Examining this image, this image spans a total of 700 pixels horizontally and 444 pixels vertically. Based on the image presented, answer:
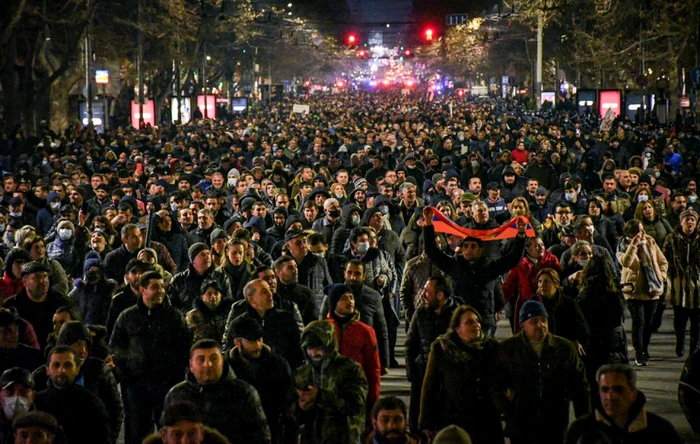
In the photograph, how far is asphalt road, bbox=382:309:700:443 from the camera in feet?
32.9

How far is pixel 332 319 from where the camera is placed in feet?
28.0

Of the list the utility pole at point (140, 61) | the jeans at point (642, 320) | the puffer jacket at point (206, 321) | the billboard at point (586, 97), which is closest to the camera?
the puffer jacket at point (206, 321)

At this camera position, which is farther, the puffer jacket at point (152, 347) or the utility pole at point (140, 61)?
the utility pole at point (140, 61)

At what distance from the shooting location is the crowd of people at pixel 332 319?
22.5 ft

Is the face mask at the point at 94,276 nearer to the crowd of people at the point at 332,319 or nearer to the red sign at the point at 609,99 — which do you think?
the crowd of people at the point at 332,319

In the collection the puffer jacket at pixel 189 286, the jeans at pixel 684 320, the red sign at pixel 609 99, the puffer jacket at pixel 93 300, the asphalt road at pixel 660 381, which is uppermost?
the red sign at pixel 609 99

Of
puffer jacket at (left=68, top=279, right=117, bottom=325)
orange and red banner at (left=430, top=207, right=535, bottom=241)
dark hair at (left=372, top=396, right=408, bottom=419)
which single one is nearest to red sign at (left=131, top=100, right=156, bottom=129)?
orange and red banner at (left=430, top=207, right=535, bottom=241)

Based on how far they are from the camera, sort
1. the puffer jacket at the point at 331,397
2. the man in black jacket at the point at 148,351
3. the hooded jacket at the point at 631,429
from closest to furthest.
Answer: the hooded jacket at the point at 631,429 < the puffer jacket at the point at 331,397 < the man in black jacket at the point at 148,351

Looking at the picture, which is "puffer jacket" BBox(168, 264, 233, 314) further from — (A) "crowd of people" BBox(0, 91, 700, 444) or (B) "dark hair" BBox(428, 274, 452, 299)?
(B) "dark hair" BBox(428, 274, 452, 299)

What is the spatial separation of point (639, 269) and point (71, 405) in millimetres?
6677

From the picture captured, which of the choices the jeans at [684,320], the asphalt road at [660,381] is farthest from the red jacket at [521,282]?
the jeans at [684,320]

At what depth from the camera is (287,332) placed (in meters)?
8.66

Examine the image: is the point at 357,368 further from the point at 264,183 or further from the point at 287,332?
the point at 264,183

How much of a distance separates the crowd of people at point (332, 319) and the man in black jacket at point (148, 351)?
13mm
